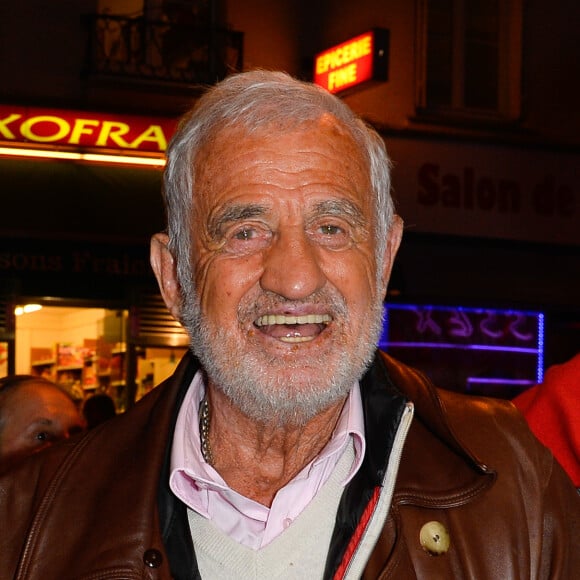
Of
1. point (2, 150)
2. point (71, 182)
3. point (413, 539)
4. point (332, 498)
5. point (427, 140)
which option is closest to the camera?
point (413, 539)

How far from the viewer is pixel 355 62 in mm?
11641

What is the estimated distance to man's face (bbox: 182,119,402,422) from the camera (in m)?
2.68

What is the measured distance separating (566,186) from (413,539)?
1184 centimetres

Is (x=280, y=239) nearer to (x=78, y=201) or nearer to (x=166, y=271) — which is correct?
(x=166, y=271)

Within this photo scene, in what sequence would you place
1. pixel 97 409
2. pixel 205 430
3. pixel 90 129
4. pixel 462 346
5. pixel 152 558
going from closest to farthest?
pixel 152 558 → pixel 205 430 → pixel 97 409 → pixel 90 129 → pixel 462 346

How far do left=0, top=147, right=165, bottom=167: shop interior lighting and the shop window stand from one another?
3455 millimetres

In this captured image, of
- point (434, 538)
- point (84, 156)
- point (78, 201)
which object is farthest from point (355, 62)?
point (434, 538)

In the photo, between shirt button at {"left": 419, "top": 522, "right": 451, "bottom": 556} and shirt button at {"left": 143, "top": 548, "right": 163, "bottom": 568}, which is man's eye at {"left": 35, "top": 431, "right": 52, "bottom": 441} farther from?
shirt button at {"left": 419, "top": 522, "right": 451, "bottom": 556}

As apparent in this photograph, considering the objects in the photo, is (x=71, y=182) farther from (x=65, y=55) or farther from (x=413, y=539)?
(x=413, y=539)

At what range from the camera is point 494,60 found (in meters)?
13.7

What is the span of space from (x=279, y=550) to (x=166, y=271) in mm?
850

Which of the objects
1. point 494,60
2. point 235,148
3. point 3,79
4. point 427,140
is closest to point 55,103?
point 3,79

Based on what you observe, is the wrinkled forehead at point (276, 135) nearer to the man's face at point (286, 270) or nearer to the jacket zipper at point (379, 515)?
the man's face at point (286, 270)

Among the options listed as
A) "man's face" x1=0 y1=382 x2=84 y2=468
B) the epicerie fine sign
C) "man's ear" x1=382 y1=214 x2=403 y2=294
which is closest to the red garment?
"man's ear" x1=382 y1=214 x2=403 y2=294
